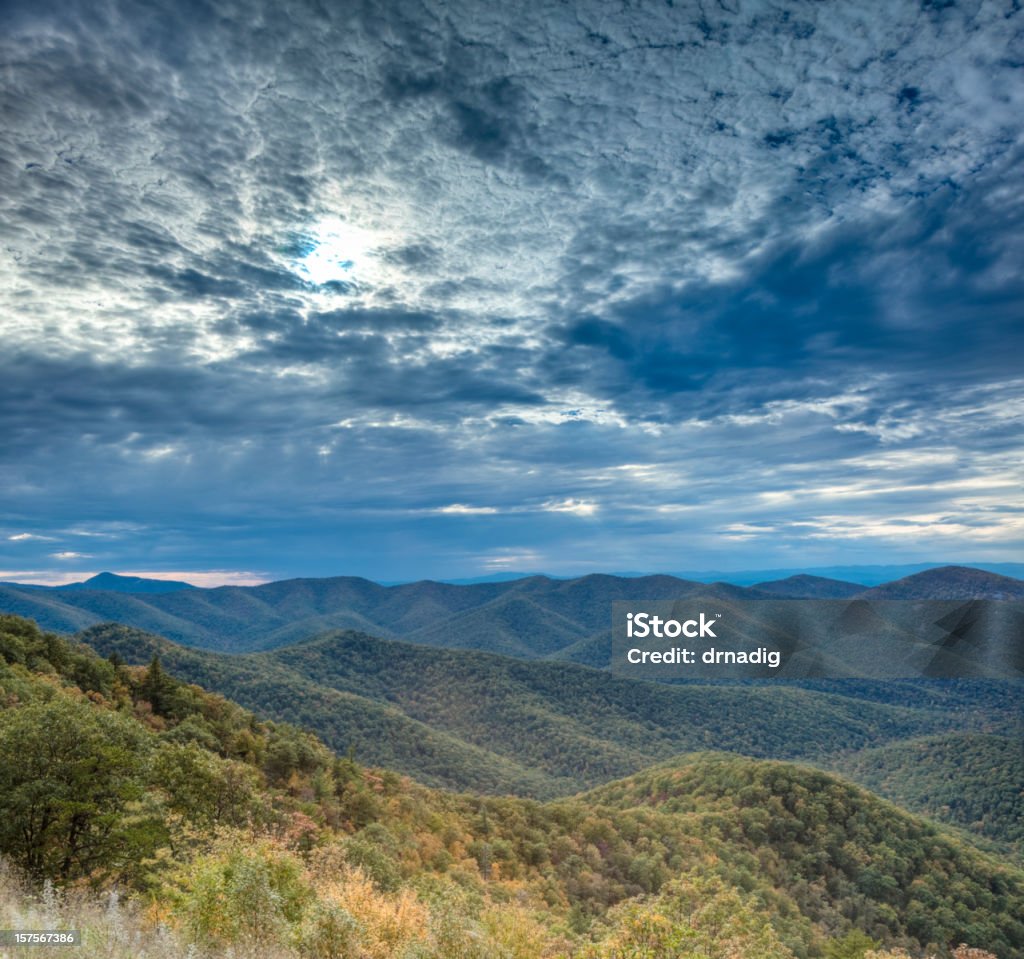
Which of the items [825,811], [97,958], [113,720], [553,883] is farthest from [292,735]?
[825,811]

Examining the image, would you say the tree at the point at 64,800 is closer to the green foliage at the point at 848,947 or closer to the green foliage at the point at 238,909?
the green foliage at the point at 238,909

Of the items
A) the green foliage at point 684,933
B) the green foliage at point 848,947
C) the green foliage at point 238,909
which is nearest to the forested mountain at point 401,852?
the green foliage at point 238,909

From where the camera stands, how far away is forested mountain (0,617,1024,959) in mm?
19438

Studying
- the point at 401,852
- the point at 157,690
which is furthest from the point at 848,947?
the point at 157,690

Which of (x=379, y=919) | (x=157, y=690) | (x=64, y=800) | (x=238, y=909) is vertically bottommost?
(x=157, y=690)

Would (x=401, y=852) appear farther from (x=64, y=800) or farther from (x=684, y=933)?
(x=684, y=933)

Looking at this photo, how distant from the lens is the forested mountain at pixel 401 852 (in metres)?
19.4

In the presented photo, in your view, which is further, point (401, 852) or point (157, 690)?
point (157, 690)

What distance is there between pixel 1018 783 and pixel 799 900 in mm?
150181

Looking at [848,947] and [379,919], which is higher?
[379,919]

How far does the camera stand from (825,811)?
106m

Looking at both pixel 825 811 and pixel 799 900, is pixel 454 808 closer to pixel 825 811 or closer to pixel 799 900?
pixel 799 900

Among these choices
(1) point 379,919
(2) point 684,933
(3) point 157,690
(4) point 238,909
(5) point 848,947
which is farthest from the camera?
(3) point 157,690

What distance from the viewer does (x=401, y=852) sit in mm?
52781
